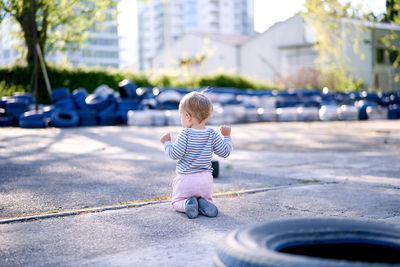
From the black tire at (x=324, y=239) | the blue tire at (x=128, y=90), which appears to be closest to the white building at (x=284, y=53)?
the blue tire at (x=128, y=90)

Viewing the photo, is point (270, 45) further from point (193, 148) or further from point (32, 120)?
point (193, 148)

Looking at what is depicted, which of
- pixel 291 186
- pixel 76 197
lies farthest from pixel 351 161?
pixel 76 197

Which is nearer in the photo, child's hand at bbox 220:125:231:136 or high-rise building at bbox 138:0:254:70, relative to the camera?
child's hand at bbox 220:125:231:136

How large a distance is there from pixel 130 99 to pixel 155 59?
40.3 m

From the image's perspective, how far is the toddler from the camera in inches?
139

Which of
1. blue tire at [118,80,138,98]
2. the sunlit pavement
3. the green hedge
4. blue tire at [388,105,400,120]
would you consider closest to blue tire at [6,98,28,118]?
the green hedge

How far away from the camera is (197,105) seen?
3.51m

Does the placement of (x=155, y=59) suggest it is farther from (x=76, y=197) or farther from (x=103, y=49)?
(x=103, y=49)

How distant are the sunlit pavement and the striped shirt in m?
0.38

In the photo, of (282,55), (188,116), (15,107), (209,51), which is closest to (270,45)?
(282,55)

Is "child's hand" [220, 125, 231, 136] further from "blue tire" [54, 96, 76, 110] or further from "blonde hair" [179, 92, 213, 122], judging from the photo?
"blue tire" [54, 96, 76, 110]

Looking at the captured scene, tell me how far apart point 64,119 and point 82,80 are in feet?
19.1

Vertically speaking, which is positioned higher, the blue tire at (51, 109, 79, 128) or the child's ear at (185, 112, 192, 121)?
the child's ear at (185, 112, 192, 121)

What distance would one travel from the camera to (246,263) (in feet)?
5.80
